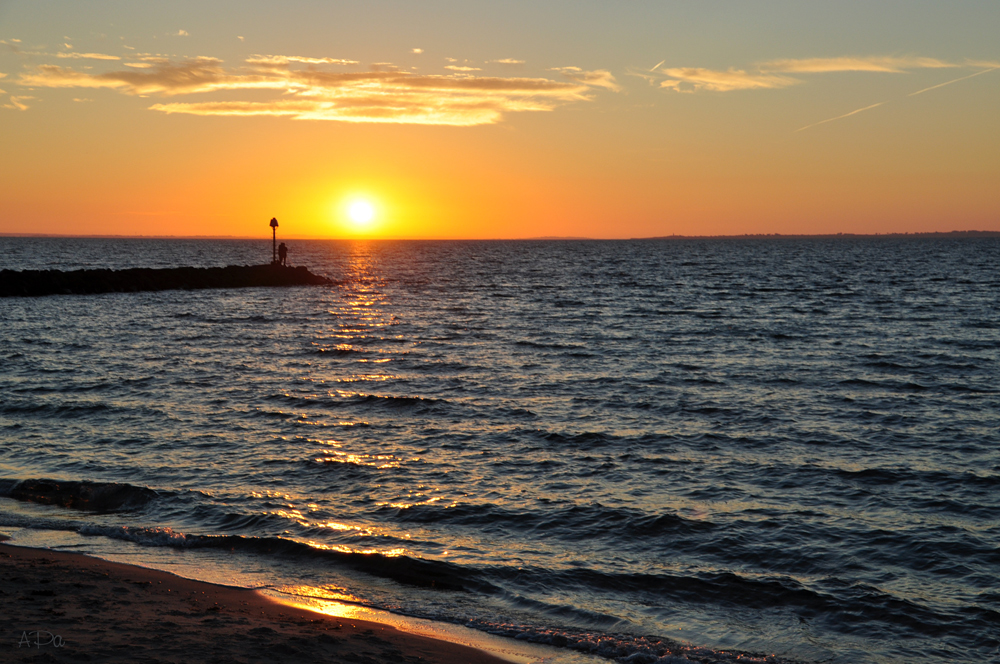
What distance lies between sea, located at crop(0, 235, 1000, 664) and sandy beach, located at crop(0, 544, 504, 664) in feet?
2.50

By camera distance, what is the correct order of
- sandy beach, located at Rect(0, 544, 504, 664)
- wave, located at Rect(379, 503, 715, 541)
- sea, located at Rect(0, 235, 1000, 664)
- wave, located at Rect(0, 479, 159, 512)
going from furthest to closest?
wave, located at Rect(0, 479, 159, 512) → wave, located at Rect(379, 503, 715, 541) → sea, located at Rect(0, 235, 1000, 664) → sandy beach, located at Rect(0, 544, 504, 664)

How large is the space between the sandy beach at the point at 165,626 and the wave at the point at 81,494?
9.45 ft

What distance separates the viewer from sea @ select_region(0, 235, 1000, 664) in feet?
27.4

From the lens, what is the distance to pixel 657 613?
822cm

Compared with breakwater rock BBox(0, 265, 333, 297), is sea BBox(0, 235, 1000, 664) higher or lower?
lower

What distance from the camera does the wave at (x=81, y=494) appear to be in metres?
11.4

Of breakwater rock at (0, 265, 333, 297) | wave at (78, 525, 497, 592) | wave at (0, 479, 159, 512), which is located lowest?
wave at (78, 525, 497, 592)

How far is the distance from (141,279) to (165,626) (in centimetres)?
5565

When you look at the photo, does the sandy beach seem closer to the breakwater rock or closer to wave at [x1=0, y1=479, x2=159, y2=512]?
wave at [x1=0, y1=479, x2=159, y2=512]

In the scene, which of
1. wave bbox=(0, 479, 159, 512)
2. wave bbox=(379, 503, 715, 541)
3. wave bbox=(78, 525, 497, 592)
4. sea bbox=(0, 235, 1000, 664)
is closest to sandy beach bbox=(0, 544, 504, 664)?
sea bbox=(0, 235, 1000, 664)

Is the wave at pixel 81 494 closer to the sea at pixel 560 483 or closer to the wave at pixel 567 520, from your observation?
the sea at pixel 560 483

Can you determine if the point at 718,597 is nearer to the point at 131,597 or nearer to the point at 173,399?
the point at 131,597

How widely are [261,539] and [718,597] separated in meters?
5.71

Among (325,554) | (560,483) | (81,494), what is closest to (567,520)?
(560,483)
